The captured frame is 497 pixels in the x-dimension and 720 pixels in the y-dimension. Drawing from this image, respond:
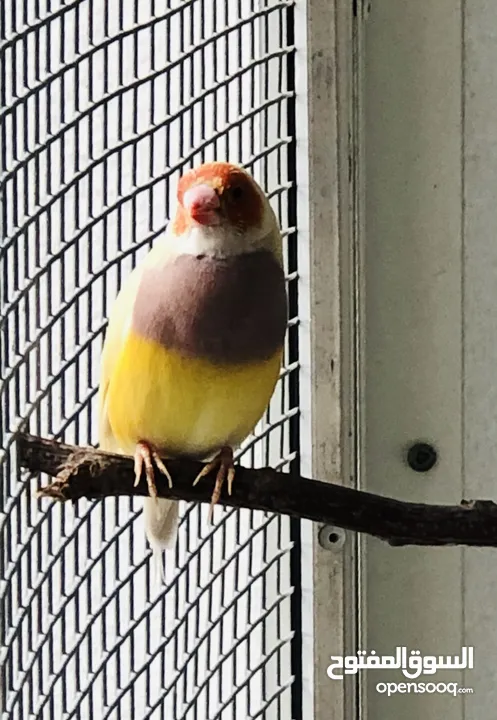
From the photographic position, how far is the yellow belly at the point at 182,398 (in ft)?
1.94

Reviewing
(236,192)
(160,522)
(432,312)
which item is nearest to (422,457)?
(432,312)

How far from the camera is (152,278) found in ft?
1.96

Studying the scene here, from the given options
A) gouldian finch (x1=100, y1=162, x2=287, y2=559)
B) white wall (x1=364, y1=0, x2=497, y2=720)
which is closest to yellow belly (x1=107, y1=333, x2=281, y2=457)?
gouldian finch (x1=100, y1=162, x2=287, y2=559)

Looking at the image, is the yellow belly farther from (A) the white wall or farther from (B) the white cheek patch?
(A) the white wall

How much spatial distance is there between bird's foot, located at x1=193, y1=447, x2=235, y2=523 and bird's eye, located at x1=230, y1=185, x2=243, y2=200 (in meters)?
0.16

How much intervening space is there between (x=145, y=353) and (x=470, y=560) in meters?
0.47

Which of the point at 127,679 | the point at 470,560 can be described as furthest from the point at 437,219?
the point at 127,679

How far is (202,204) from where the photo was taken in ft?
1.86

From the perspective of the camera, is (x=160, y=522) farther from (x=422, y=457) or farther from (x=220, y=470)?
(x=422, y=457)

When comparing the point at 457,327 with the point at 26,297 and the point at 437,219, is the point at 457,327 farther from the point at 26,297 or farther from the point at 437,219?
the point at 26,297

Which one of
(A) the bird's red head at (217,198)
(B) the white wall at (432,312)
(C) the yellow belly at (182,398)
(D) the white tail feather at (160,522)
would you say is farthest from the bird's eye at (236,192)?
(B) the white wall at (432,312)

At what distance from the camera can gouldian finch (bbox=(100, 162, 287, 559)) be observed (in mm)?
581

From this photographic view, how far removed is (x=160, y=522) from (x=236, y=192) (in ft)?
0.82

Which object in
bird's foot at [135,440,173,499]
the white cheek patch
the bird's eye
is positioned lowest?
bird's foot at [135,440,173,499]
